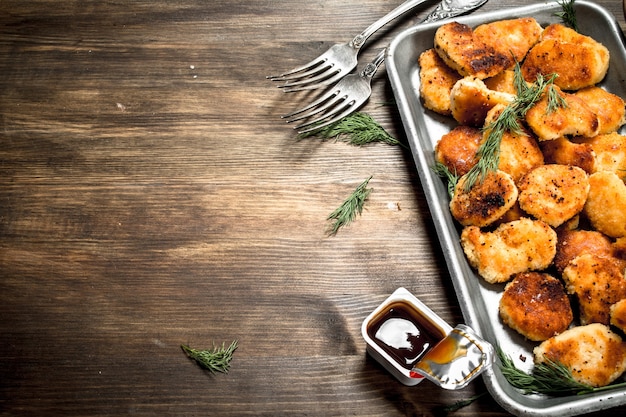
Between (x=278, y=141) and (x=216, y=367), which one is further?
(x=278, y=141)

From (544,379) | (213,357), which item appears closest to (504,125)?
(544,379)

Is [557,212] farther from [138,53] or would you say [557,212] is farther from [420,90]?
[138,53]

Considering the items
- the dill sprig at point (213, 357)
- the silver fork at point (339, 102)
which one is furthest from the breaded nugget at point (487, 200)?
the dill sprig at point (213, 357)

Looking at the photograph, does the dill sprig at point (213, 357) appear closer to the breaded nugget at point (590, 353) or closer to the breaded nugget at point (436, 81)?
the breaded nugget at point (590, 353)

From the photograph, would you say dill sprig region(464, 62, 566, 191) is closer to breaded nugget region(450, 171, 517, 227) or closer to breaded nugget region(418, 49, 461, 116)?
breaded nugget region(450, 171, 517, 227)

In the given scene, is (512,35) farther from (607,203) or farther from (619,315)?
(619,315)

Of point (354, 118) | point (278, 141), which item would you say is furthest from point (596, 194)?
point (278, 141)

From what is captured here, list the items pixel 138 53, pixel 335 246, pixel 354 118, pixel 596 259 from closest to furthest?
pixel 596 259 → pixel 335 246 → pixel 354 118 → pixel 138 53

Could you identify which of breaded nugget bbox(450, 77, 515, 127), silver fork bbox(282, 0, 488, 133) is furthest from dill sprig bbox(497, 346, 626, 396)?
silver fork bbox(282, 0, 488, 133)
